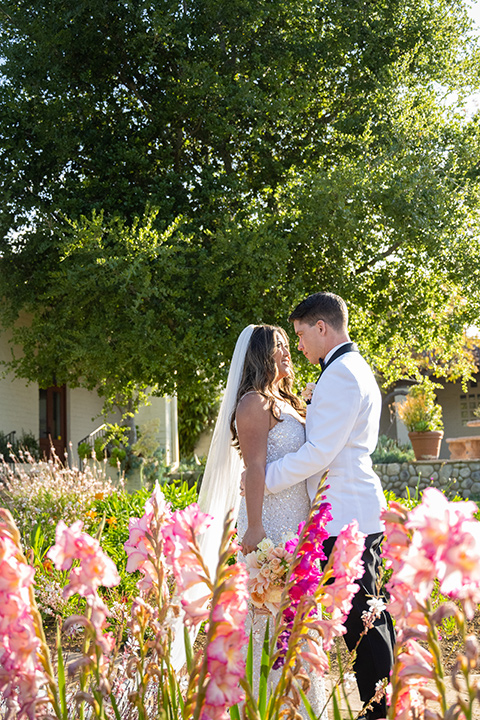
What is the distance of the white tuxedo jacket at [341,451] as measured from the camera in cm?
299

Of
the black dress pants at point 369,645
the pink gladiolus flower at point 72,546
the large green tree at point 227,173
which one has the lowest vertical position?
the black dress pants at point 369,645

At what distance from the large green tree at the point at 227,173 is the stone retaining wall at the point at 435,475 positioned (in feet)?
7.21

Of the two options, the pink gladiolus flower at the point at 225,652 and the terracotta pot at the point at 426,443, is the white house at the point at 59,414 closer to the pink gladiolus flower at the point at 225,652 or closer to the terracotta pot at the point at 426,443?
the terracotta pot at the point at 426,443

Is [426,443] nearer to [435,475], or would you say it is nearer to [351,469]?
[435,475]

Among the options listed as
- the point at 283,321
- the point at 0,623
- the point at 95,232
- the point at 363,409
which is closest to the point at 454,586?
the point at 0,623

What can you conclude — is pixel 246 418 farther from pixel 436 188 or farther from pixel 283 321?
pixel 436 188

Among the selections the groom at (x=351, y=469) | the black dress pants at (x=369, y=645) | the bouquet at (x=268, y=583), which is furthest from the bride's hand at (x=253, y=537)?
the bouquet at (x=268, y=583)

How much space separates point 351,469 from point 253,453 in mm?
455

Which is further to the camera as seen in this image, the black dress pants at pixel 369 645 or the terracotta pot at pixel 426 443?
the terracotta pot at pixel 426 443

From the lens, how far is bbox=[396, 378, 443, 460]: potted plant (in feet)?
42.8

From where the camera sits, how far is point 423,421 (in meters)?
13.2

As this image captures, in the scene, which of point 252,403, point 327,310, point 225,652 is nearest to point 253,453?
point 252,403

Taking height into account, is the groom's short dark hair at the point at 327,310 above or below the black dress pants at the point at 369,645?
above

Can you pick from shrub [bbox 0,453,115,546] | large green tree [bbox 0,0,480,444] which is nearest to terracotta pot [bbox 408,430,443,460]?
large green tree [bbox 0,0,480,444]
